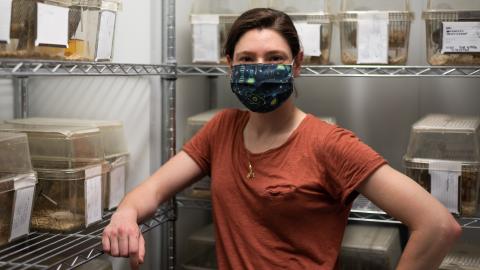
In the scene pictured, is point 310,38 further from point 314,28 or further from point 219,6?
point 219,6

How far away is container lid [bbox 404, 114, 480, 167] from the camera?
1.83 metres

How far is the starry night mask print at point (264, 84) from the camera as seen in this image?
5.31 ft

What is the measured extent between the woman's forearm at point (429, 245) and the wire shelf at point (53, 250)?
0.81m

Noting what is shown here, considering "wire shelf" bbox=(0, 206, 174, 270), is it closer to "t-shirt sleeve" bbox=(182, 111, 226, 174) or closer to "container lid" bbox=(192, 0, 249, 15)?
"t-shirt sleeve" bbox=(182, 111, 226, 174)

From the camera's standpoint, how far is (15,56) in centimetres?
132

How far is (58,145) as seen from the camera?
5.37ft

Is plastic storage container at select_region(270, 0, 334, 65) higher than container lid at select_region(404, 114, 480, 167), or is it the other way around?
plastic storage container at select_region(270, 0, 334, 65)

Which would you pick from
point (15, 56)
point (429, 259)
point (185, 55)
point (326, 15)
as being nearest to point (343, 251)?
point (429, 259)

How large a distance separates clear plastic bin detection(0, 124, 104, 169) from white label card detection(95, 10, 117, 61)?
228 millimetres

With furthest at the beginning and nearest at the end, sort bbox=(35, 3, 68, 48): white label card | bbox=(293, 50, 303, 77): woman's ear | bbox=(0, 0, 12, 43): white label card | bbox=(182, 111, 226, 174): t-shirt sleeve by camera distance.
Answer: bbox=(182, 111, 226, 174): t-shirt sleeve
bbox=(293, 50, 303, 77): woman's ear
bbox=(35, 3, 68, 48): white label card
bbox=(0, 0, 12, 43): white label card

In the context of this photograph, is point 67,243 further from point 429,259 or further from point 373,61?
point 373,61

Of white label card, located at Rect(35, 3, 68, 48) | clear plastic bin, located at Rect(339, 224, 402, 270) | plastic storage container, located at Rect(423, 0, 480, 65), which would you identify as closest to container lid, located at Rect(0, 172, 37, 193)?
white label card, located at Rect(35, 3, 68, 48)

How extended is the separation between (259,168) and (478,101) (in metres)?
1.05

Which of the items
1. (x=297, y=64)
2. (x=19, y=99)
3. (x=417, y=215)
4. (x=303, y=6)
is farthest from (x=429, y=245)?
(x=19, y=99)
